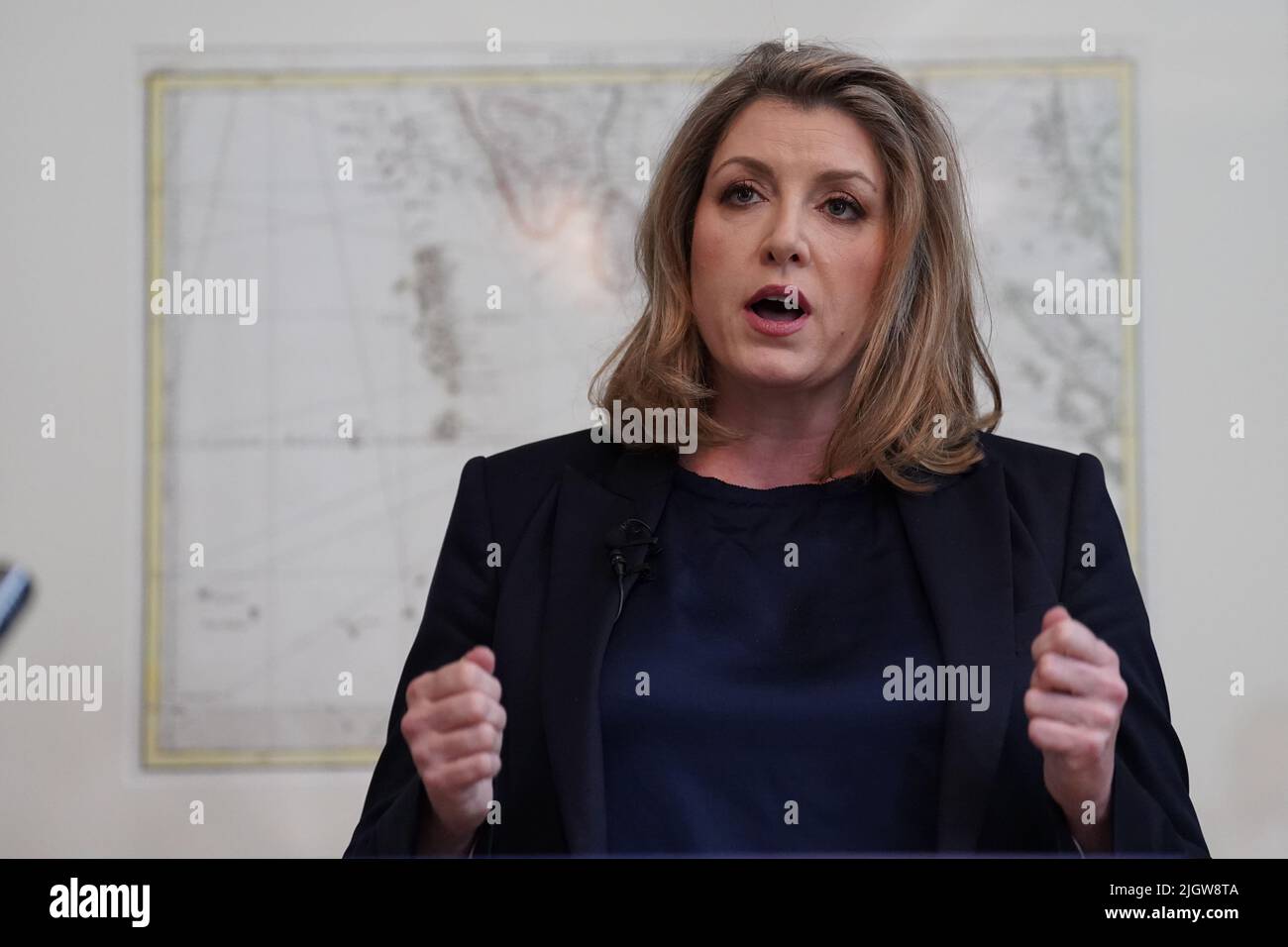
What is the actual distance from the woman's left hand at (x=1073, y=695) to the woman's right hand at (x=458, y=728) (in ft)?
1.86

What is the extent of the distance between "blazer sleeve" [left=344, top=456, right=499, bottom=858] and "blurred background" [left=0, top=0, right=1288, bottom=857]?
0.22 meters

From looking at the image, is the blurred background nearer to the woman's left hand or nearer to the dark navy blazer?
the dark navy blazer

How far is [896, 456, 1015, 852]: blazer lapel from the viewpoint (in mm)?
1420

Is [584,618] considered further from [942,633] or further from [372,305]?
[372,305]

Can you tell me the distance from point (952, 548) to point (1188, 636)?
17.6 inches

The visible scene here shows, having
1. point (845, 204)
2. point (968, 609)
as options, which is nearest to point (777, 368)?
point (845, 204)

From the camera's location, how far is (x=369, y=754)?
5.90 ft

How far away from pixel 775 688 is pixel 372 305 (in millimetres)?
792

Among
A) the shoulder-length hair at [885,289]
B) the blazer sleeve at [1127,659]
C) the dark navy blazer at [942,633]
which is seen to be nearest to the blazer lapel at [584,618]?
the dark navy blazer at [942,633]

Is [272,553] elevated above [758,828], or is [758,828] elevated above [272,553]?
[272,553]

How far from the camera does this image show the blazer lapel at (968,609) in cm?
142

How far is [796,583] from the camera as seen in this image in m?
1.50

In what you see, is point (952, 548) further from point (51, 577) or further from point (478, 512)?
point (51, 577)
